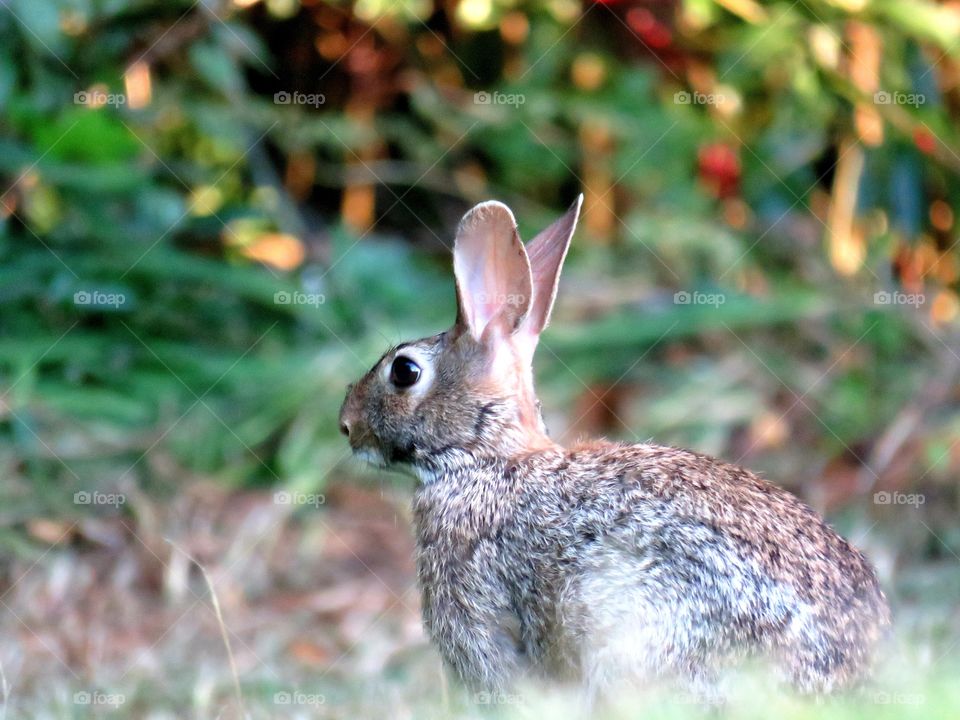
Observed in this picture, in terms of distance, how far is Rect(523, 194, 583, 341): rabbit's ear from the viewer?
443 cm

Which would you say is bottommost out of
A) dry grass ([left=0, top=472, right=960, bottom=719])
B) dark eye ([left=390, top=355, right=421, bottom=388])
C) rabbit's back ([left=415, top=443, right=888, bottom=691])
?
dry grass ([left=0, top=472, right=960, bottom=719])

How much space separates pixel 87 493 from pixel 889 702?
407cm

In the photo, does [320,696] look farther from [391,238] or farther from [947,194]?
[947,194]

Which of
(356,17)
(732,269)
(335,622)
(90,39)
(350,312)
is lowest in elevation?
(335,622)

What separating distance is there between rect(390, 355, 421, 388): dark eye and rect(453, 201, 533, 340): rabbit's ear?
0.19m

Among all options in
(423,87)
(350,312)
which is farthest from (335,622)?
(423,87)

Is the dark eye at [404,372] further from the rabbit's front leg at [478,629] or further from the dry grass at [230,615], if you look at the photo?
the dry grass at [230,615]

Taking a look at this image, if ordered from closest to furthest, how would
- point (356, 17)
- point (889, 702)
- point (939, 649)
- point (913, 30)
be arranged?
point (889, 702) → point (939, 649) → point (913, 30) → point (356, 17)

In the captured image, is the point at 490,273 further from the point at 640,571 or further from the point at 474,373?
the point at 640,571

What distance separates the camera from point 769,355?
7203mm

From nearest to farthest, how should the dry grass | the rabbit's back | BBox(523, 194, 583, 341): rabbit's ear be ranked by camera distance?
the rabbit's back
BBox(523, 194, 583, 341): rabbit's ear
the dry grass

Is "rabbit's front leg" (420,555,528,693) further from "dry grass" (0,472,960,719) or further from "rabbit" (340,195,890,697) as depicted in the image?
"dry grass" (0,472,960,719)

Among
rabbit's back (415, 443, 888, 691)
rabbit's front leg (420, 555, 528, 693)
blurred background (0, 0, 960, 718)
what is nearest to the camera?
rabbit's back (415, 443, 888, 691)

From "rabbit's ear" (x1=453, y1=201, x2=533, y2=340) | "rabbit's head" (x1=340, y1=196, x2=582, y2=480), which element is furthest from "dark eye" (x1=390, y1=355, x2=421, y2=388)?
"rabbit's ear" (x1=453, y1=201, x2=533, y2=340)
